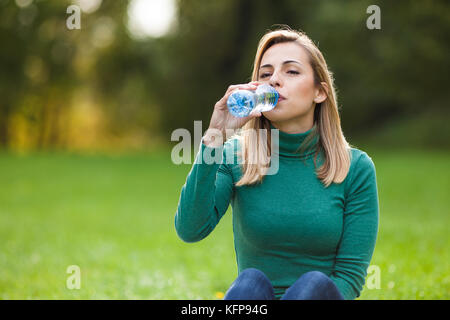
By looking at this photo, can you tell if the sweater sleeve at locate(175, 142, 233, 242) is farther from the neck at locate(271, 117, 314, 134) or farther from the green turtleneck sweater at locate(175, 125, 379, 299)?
the neck at locate(271, 117, 314, 134)

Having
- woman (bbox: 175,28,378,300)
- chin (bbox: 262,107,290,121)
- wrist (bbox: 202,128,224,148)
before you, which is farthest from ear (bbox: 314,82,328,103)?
wrist (bbox: 202,128,224,148)

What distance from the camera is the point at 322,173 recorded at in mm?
2748

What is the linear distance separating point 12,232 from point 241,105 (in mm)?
7407

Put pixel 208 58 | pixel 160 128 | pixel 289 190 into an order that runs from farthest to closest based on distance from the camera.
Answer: pixel 160 128
pixel 208 58
pixel 289 190

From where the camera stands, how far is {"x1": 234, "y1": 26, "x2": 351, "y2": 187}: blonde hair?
275 cm

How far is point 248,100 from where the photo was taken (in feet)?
8.56

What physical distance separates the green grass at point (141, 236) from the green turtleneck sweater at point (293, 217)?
2.16m

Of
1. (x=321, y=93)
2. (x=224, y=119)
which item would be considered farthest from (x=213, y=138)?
(x=321, y=93)

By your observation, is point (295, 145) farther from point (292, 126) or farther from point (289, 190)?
point (289, 190)

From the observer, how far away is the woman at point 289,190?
8.52 feet

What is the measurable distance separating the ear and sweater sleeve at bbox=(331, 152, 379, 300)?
0.46m

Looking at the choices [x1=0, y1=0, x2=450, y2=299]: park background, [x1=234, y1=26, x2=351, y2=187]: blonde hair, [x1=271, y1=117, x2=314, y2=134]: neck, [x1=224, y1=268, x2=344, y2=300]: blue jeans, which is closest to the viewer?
[x1=224, y1=268, x2=344, y2=300]: blue jeans

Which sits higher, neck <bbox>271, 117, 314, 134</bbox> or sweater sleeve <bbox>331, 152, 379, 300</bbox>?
neck <bbox>271, 117, 314, 134</bbox>

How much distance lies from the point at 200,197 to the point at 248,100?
55 centimetres
